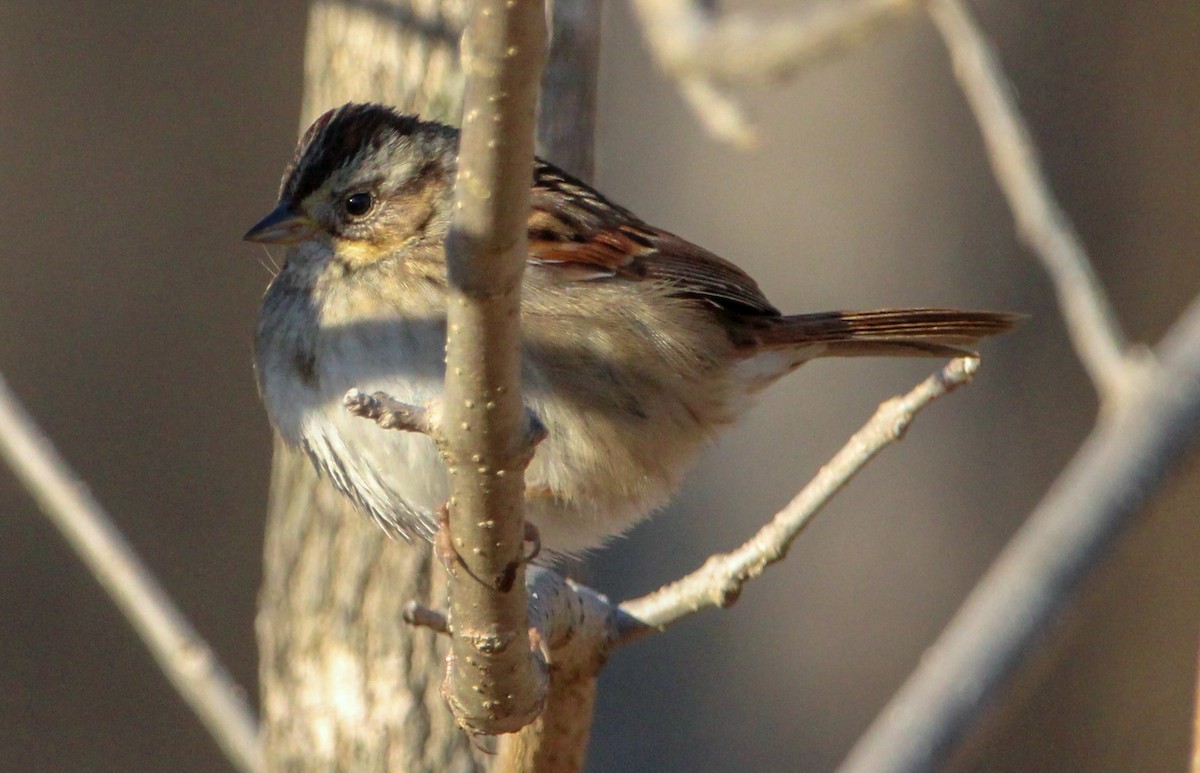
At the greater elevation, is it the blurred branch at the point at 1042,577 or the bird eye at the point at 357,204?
the bird eye at the point at 357,204

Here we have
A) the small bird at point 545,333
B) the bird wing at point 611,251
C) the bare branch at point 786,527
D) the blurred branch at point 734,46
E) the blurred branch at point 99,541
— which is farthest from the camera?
the blurred branch at point 734,46

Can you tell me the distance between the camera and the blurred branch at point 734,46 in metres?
3.25

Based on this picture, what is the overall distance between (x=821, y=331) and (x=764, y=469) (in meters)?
2.14

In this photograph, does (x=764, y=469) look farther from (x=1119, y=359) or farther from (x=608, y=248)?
(x=1119, y=359)

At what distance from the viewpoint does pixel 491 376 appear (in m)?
1.81

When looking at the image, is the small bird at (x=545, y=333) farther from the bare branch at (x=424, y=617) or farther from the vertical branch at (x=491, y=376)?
the vertical branch at (x=491, y=376)

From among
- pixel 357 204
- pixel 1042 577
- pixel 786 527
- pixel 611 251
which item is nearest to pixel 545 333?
pixel 611 251

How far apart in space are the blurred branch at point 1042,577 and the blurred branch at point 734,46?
4.95 ft

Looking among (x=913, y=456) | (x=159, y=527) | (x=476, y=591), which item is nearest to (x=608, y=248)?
(x=476, y=591)

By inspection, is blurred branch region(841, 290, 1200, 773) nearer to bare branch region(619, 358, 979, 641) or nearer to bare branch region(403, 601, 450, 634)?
bare branch region(619, 358, 979, 641)

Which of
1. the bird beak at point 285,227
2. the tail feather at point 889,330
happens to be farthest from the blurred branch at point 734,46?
the bird beak at point 285,227

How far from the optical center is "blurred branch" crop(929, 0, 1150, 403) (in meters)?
2.06

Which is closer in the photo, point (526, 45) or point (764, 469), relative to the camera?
point (526, 45)

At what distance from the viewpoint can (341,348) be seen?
2842mm
